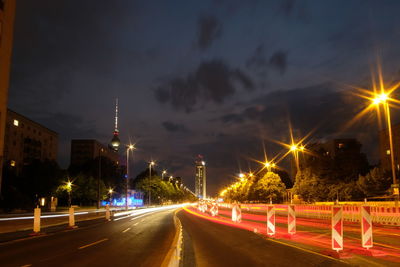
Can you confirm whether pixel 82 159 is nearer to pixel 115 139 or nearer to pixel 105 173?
pixel 115 139

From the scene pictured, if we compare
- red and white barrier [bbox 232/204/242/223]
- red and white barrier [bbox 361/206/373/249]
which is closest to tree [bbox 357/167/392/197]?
red and white barrier [bbox 232/204/242/223]

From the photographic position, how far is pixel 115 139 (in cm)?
16925

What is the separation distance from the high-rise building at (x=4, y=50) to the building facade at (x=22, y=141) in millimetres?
47762

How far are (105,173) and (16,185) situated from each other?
41.8 metres

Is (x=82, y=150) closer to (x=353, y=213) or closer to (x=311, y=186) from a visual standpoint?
(x=311, y=186)

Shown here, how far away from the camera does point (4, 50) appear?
37281 millimetres

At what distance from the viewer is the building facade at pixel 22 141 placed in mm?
86688

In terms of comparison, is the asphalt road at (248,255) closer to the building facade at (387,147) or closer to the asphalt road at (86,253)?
the asphalt road at (86,253)

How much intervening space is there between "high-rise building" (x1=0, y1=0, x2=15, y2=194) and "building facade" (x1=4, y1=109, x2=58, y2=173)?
4776 centimetres

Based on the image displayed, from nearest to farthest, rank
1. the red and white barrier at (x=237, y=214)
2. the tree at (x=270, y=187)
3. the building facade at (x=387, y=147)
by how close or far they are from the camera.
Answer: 1. the red and white barrier at (x=237, y=214)
2. the tree at (x=270, y=187)
3. the building facade at (x=387, y=147)

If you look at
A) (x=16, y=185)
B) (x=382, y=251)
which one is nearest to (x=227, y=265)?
(x=382, y=251)

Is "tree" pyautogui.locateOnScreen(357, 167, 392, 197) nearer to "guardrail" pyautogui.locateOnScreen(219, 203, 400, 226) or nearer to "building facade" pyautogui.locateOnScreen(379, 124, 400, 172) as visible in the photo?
"guardrail" pyautogui.locateOnScreen(219, 203, 400, 226)

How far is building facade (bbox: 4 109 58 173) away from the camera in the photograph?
86.7 m

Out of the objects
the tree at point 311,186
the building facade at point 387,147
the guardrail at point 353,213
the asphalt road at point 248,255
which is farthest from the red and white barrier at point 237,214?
the building facade at point 387,147
